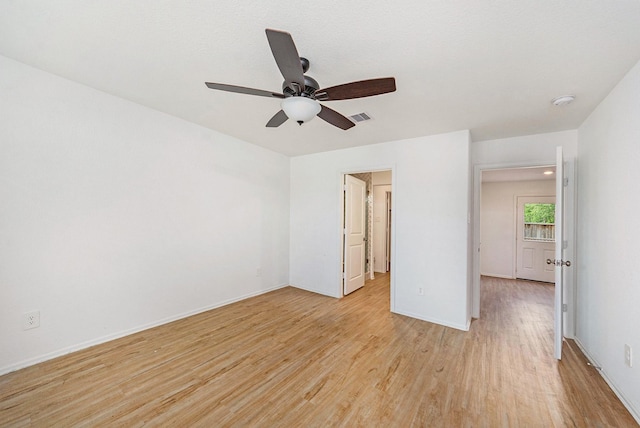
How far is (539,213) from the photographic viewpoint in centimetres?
602

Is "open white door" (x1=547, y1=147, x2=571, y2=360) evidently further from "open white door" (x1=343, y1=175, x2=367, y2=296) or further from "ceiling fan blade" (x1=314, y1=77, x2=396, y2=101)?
"open white door" (x1=343, y1=175, x2=367, y2=296)

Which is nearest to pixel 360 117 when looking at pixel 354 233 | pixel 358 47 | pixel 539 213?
pixel 358 47

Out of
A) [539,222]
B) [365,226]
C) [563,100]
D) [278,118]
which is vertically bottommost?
[365,226]

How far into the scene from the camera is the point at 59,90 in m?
2.31

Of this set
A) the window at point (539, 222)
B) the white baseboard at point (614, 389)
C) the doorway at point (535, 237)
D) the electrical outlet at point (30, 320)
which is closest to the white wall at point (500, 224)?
the doorway at point (535, 237)

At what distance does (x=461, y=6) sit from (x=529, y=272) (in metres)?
6.68

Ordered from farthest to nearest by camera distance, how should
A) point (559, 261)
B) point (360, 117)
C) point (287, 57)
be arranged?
point (360, 117), point (559, 261), point (287, 57)

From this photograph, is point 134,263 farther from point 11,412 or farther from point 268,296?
point 268,296

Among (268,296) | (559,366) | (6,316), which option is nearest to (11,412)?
(6,316)

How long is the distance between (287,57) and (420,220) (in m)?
2.80

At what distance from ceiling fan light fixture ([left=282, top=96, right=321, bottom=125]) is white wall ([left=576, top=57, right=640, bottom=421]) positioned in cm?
228

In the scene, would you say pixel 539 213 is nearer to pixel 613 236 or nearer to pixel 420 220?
pixel 420 220

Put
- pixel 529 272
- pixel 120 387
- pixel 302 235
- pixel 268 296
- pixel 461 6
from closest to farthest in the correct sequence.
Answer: pixel 461 6 → pixel 120 387 → pixel 268 296 → pixel 302 235 → pixel 529 272

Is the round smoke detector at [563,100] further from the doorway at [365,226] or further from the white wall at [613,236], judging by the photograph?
the doorway at [365,226]
